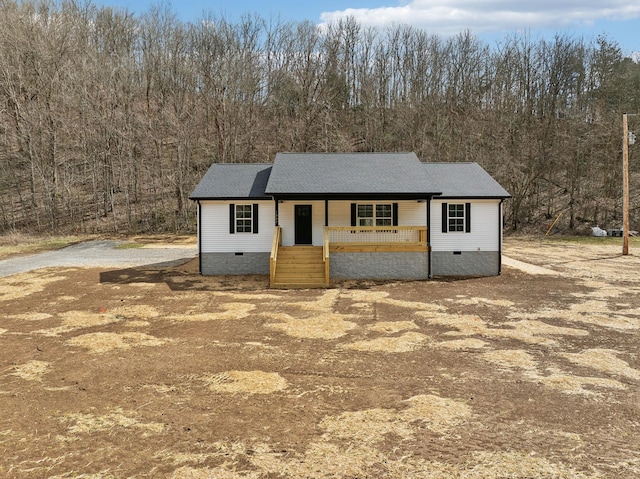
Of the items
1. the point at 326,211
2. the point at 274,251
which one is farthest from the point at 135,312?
the point at 326,211

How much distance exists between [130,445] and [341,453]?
7.98 ft

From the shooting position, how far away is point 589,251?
24.1 metres

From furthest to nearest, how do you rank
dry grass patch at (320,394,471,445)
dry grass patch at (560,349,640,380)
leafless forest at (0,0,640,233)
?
leafless forest at (0,0,640,233) < dry grass patch at (560,349,640,380) < dry grass patch at (320,394,471,445)

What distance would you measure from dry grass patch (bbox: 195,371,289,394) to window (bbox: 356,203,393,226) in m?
12.0

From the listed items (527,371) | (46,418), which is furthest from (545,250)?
(46,418)

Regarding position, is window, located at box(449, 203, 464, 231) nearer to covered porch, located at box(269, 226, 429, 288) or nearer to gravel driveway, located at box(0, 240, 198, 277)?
covered porch, located at box(269, 226, 429, 288)

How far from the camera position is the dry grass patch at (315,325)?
9852 millimetres

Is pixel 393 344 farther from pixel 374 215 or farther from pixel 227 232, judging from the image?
pixel 227 232

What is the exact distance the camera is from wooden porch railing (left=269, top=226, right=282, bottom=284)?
1584 centimetres

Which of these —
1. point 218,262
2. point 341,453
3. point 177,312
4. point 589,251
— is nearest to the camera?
point 341,453

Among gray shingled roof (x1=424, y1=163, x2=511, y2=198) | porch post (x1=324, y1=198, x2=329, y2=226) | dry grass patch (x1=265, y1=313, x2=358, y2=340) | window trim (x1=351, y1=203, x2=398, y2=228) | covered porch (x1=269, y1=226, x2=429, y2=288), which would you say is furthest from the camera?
window trim (x1=351, y1=203, x2=398, y2=228)

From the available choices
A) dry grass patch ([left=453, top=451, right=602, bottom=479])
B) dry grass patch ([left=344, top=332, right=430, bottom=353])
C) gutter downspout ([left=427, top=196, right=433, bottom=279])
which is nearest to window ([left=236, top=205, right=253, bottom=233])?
gutter downspout ([left=427, top=196, right=433, bottom=279])

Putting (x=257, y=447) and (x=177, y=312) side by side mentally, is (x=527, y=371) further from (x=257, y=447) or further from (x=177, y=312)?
(x=177, y=312)

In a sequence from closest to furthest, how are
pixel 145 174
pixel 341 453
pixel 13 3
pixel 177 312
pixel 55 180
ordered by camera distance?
pixel 341 453 → pixel 177 312 → pixel 55 180 → pixel 145 174 → pixel 13 3
